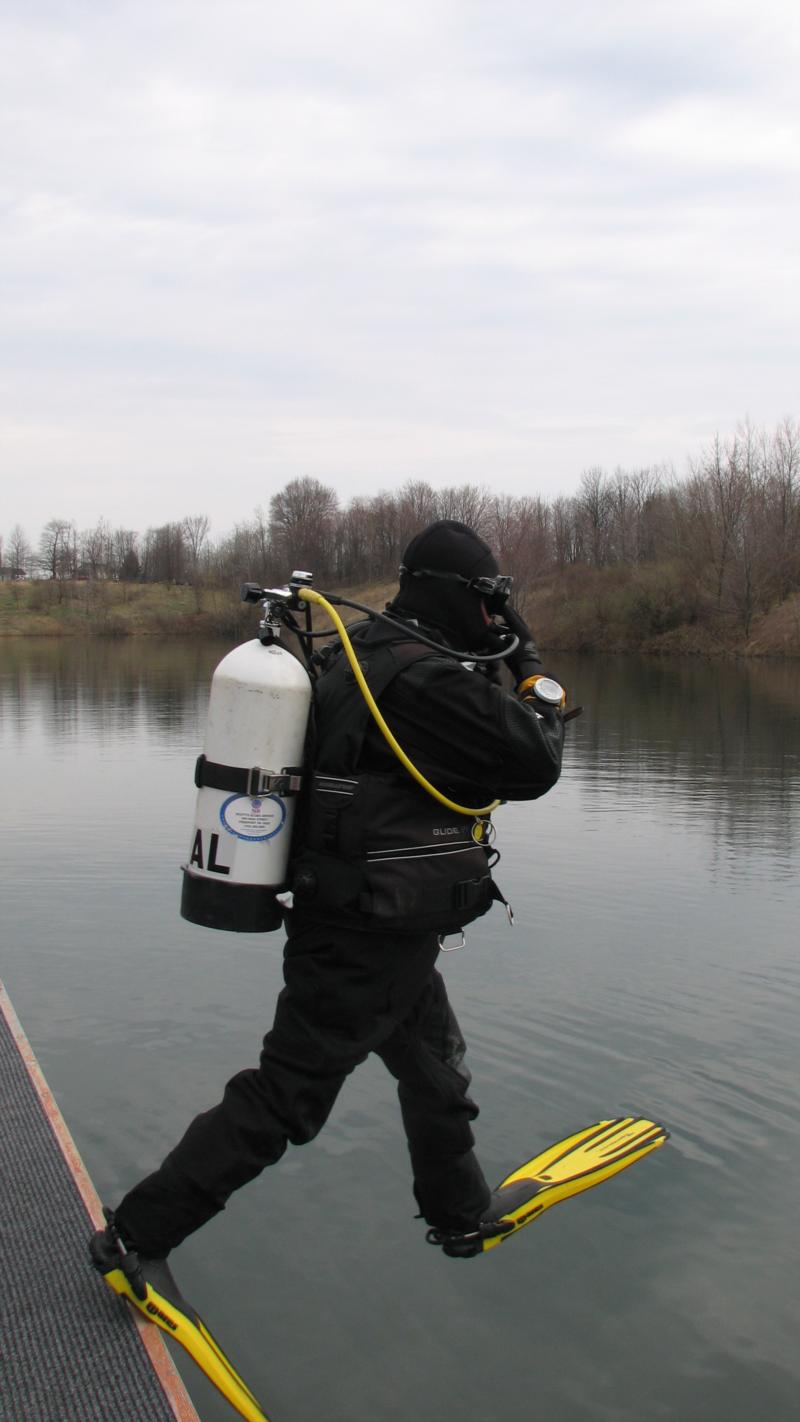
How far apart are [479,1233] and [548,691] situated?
1548 mm

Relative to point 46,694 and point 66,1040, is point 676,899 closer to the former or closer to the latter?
point 66,1040

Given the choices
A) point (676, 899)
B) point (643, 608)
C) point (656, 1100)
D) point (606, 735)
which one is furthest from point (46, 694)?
point (643, 608)

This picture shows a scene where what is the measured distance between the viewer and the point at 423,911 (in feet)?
9.55

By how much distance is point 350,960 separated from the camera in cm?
291

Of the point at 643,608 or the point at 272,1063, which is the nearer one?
the point at 272,1063

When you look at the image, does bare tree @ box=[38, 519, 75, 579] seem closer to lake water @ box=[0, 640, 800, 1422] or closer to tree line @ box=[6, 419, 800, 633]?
tree line @ box=[6, 419, 800, 633]

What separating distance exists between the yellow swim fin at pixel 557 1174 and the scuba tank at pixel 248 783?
113cm

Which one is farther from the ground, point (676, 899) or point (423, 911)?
point (423, 911)

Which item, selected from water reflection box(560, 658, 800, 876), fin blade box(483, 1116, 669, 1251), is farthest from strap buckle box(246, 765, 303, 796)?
Result: water reflection box(560, 658, 800, 876)

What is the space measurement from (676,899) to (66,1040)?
4.33 metres

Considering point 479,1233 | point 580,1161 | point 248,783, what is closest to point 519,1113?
point 580,1161

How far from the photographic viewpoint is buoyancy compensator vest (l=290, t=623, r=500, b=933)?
288 cm

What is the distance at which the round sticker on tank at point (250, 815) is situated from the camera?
2.94 meters

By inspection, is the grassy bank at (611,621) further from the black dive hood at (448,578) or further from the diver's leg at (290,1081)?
the diver's leg at (290,1081)
